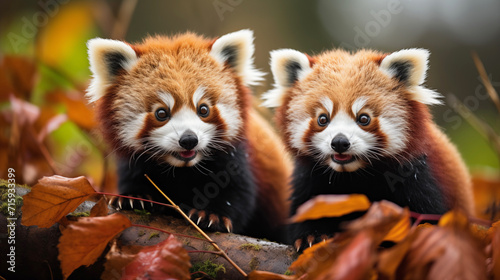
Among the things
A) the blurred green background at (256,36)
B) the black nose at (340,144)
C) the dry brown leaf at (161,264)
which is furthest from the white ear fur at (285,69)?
the dry brown leaf at (161,264)

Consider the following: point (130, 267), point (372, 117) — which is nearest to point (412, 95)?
point (372, 117)

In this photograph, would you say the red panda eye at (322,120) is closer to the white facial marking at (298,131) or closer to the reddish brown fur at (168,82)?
the white facial marking at (298,131)

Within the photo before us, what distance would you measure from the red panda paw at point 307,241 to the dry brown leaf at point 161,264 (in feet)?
2.45

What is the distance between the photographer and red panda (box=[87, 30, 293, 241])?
2.39 metres

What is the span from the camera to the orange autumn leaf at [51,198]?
Result: 1874 mm

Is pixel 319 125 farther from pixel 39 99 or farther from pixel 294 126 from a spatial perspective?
pixel 39 99

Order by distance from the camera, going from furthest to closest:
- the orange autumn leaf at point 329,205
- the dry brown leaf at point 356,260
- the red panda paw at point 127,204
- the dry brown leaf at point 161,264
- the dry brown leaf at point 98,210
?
the red panda paw at point 127,204
the dry brown leaf at point 98,210
the dry brown leaf at point 161,264
the orange autumn leaf at point 329,205
the dry brown leaf at point 356,260

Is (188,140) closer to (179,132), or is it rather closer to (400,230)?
(179,132)

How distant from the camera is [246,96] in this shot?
2719 millimetres

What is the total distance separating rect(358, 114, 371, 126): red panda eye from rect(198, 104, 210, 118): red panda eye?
2.70 ft

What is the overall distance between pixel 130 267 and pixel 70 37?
3.48 metres

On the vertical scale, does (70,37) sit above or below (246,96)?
above

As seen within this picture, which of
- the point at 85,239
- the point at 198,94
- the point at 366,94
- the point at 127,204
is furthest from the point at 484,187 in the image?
the point at 85,239

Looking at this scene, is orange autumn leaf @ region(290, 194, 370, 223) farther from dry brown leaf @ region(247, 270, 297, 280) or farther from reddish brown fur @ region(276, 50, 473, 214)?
reddish brown fur @ region(276, 50, 473, 214)
